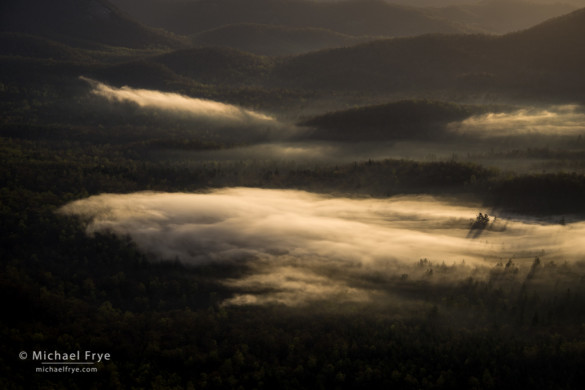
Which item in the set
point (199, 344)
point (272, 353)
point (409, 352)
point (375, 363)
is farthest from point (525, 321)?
point (199, 344)

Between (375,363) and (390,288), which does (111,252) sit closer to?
(390,288)

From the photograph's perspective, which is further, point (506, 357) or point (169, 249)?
point (169, 249)

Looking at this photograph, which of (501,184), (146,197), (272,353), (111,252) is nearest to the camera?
(272,353)

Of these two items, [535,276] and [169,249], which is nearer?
[535,276]

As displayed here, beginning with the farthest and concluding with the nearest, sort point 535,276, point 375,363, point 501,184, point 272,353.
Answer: point 501,184
point 535,276
point 272,353
point 375,363

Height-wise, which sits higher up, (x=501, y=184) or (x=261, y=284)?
(x=501, y=184)

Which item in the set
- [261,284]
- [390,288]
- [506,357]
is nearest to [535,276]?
[390,288]

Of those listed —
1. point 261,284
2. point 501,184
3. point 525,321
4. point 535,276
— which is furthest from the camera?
point 501,184

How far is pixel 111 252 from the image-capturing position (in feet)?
334

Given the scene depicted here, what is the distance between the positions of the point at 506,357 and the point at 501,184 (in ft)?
265

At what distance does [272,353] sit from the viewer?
190 ft

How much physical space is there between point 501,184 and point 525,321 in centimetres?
6733

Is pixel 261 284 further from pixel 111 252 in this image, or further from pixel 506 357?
pixel 506 357

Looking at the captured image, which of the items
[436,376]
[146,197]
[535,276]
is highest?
[146,197]
